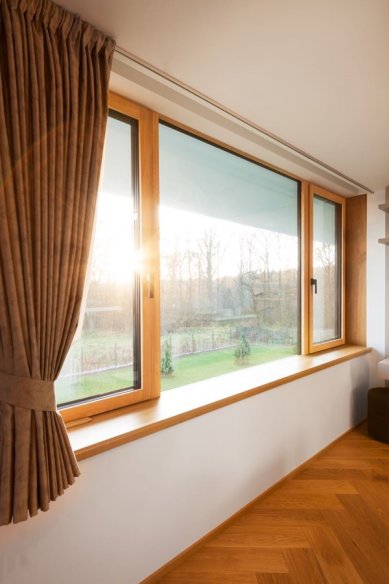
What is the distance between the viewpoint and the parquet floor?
1.74 meters

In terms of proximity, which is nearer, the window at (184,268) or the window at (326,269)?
the window at (184,268)

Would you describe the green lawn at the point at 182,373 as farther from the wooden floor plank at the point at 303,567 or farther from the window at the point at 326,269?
the wooden floor plank at the point at 303,567

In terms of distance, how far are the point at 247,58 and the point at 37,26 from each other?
0.86m

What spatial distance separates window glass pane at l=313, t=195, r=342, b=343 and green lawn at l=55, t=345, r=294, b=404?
62 centimetres

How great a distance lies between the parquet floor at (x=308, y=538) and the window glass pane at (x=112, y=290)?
0.98 metres

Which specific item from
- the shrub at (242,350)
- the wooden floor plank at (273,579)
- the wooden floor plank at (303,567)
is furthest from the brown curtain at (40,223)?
the shrub at (242,350)

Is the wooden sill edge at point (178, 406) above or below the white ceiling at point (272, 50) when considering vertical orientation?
below

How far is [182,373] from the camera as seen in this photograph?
2.27m

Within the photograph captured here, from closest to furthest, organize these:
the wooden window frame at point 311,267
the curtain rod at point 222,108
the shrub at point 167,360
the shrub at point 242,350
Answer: the curtain rod at point 222,108, the shrub at point 167,360, the shrub at point 242,350, the wooden window frame at point 311,267

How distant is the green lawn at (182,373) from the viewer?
5.54 ft

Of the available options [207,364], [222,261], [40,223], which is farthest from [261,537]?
[40,223]

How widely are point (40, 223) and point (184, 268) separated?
1.14m

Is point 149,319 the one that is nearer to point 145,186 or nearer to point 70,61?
point 145,186

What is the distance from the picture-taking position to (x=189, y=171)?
2.29 meters
